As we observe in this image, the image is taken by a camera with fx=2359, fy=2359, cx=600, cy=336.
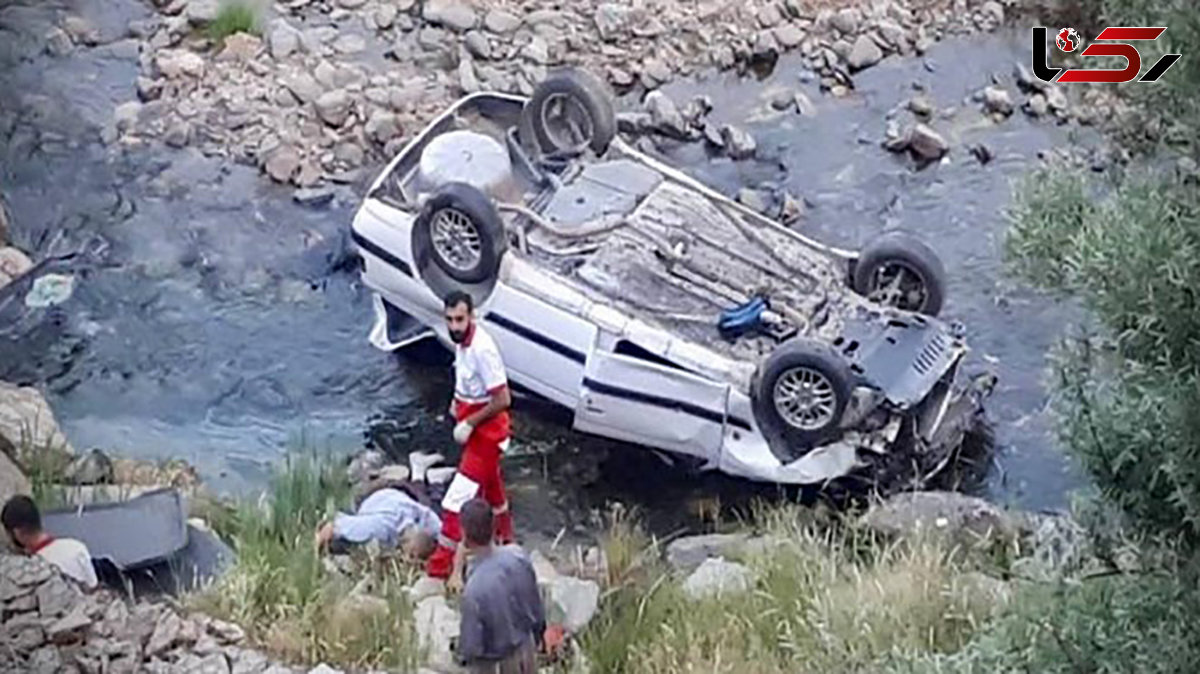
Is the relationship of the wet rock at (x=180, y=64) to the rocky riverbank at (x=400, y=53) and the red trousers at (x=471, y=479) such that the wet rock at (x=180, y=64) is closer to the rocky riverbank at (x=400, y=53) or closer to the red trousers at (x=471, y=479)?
the rocky riverbank at (x=400, y=53)

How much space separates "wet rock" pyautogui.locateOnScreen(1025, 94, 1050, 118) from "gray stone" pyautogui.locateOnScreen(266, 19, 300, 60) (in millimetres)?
5432

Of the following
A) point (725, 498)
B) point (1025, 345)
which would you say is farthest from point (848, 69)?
point (725, 498)

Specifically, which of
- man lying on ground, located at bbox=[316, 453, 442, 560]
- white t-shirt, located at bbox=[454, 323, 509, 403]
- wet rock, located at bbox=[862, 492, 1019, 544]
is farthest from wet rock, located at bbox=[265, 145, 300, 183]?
wet rock, located at bbox=[862, 492, 1019, 544]

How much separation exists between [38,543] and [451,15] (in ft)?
28.1

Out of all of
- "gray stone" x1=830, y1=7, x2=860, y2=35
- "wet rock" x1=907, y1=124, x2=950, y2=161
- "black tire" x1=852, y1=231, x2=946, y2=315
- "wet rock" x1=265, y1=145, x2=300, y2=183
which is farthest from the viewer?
"gray stone" x1=830, y1=7, x2=860, y2=35

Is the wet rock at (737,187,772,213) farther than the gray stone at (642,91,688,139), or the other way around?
the gray stone at (642,91,688,139)

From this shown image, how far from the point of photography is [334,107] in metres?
16.8

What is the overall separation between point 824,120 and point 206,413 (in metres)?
5.54

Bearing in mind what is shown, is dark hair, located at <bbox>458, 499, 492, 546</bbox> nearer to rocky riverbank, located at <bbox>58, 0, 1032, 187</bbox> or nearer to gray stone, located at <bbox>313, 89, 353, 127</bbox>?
rocky riverbank, located at <bbox>58, 0, 1032, 187</bbox>

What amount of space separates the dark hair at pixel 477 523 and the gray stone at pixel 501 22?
8840 millimetres

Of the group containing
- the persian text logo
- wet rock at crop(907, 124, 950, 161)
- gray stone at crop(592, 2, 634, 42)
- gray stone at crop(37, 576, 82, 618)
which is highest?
the persian text logo

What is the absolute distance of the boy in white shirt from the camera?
10133 mm

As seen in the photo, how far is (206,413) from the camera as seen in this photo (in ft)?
45.4

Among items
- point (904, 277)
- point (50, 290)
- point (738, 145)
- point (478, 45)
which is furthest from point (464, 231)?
point (478, 45)
